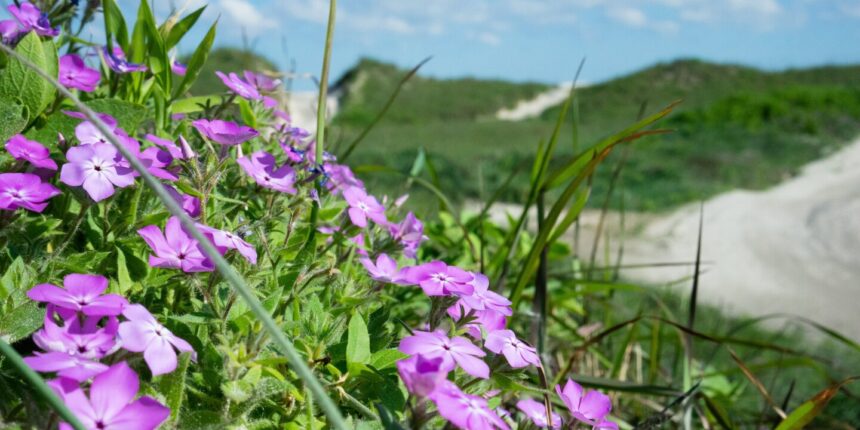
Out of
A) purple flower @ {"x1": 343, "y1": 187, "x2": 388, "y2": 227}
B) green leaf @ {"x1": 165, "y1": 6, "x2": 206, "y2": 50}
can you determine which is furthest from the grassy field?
purple flower @ {"x1": 343, "y1": 187, "x2": 388, "y2": 227}

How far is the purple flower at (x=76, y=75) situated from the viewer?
1168mm

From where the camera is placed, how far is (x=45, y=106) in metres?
1.14

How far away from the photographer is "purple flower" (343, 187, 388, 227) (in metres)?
1.12

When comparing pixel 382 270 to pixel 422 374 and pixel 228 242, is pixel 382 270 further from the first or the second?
pixel 422 374

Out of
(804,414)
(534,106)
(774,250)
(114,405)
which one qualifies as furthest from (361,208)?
(534,106)

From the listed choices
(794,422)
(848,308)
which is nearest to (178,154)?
(794,422)

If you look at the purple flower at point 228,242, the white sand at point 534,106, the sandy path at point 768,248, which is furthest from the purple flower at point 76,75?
the white sand at point 534,106

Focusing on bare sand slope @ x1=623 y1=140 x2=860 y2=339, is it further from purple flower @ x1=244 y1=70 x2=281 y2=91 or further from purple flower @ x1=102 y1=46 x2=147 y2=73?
purple flower @ x1=102 y1=46 x2=147 y2=73

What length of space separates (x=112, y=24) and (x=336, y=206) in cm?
54

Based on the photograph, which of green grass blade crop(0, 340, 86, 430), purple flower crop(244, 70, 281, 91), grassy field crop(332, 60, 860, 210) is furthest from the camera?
grassy field crop(332, 60, 860, 210)

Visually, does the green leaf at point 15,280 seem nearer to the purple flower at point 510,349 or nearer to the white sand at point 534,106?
the purple flower at point 510,349

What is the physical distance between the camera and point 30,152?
95 cm

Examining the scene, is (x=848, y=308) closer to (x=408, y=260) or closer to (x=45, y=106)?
(x=408, y=260)

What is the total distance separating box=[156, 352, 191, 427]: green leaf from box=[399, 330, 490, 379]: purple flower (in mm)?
212
